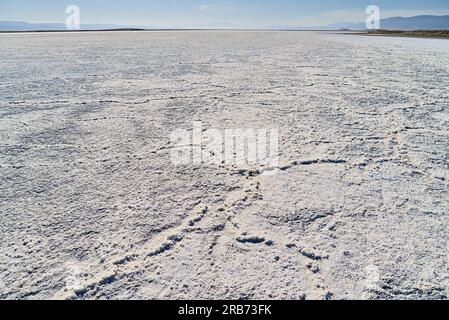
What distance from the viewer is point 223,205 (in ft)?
5.26

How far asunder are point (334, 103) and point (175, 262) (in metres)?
2.77

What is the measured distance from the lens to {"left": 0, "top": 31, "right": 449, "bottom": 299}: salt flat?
1153 mm

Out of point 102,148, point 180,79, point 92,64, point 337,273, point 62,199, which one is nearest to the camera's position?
point 337,273

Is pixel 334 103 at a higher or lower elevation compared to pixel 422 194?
higher

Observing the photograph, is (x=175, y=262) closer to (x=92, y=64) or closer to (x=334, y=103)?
(x=334, y=103)

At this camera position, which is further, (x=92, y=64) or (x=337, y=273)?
(x=92, y=64)

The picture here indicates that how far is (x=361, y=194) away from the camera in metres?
1.70

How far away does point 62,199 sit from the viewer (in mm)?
1646

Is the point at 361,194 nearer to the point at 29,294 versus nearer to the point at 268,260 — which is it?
the point at 268,260

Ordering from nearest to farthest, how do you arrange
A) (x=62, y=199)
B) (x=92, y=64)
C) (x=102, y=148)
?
(x=62, y=199) → (x=102, y=148) → (x=92, y=64)

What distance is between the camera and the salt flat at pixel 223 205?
1.15 metres
